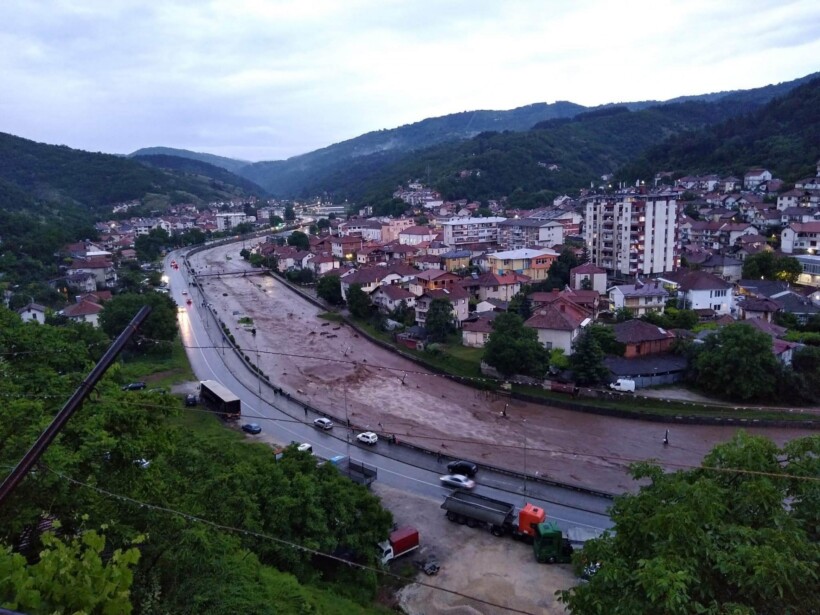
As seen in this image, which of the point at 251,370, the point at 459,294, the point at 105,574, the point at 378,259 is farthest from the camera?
the point at 378,259

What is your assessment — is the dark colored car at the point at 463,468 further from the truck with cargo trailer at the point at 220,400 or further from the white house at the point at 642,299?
the white house at the point at 642,299

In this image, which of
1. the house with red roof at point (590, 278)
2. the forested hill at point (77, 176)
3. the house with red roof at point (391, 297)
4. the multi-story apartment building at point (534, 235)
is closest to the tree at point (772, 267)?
the house with red roof at point (590, 278)

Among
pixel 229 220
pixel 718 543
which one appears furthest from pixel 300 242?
pixel 718 543

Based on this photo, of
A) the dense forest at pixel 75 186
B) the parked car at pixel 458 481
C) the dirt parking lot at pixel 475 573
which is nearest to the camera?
the dirt parking lot at pixel 475 573

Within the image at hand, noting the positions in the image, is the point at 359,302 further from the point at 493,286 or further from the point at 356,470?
the point at 356,470

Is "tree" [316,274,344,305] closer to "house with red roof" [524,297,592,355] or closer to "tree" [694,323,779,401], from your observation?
"house with red roof" [524,297,592,355]

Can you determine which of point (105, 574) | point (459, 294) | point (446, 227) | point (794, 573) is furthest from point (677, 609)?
point (446, 227)

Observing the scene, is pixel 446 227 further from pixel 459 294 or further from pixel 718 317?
pixel 718 317
